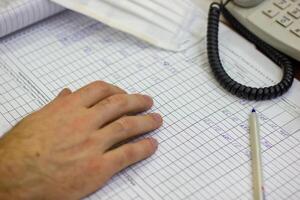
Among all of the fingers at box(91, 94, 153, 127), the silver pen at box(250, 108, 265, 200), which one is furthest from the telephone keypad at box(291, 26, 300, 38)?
the fingers at box(91, 94, 153, 127)

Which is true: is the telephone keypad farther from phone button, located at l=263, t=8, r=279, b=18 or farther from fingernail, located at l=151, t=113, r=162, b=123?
fingernail, located at l=151, t=113, r=162, b=123

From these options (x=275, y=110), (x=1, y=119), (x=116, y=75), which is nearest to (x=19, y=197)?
(x=1, y=119)

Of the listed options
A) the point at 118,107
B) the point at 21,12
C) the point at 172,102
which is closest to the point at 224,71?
the point at 172,102

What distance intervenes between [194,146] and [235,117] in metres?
0.09

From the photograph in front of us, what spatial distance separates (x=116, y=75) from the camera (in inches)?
32.0

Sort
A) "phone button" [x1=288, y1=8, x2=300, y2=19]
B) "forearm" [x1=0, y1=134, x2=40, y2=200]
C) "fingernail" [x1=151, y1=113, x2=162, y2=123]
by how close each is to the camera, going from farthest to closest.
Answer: "phone button" [x1=288, y1=8, x2=300, y2=19] < "fingernail" [x1=151, y1=113, x2=162, y2=123] < "forearm" [x1=0, y1=134, x2=40, y2=200]

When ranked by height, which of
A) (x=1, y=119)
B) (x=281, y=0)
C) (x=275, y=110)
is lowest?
(x=1, y=119)

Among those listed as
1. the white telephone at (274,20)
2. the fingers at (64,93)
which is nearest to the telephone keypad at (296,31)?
the white telephone at (274,20)

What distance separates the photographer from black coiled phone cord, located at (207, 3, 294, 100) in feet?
2.51

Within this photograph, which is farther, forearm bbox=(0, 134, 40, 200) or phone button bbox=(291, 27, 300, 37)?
phone button bbox=(291, 27, 300, 37)

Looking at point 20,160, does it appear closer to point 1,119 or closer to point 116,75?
point 1,119

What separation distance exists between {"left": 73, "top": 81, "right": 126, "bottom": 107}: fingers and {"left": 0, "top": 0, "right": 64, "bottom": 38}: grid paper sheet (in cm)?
23

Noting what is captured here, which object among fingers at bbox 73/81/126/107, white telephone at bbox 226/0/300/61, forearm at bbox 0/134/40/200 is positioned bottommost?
forearm at bbox 0/134/40/200

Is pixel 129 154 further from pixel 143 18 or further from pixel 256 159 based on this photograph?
pixel 143 18
